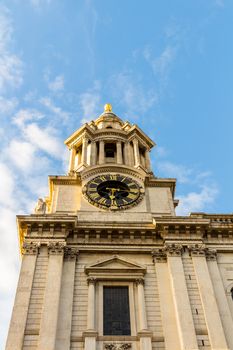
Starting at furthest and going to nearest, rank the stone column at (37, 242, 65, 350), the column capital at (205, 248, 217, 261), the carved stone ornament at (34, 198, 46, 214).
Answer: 1. the carved stone ornament at (34, 198, 46, 214)
2. the column capital at (205, 248, 217, 261)
3. the stone column at (37, 242, 65, 350)

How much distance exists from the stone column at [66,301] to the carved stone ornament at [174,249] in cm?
503

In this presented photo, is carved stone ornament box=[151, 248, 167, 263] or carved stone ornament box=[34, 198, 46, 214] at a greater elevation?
carved stone ornament box=[34, 198, 46, 214]

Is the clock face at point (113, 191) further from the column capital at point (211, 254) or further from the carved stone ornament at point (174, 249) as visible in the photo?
the column capital at point (211, 254)

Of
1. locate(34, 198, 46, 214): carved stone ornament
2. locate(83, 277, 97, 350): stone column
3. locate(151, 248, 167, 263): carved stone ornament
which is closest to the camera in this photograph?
locate(83, 277, 97, 350): stone column

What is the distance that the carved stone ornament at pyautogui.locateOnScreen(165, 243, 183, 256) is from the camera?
2742 centimetres

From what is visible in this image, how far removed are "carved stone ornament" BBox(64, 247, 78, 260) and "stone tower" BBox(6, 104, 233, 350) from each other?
54 mm

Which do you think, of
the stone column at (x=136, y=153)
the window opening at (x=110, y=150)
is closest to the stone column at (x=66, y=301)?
the stone column at (x=136, y=153)

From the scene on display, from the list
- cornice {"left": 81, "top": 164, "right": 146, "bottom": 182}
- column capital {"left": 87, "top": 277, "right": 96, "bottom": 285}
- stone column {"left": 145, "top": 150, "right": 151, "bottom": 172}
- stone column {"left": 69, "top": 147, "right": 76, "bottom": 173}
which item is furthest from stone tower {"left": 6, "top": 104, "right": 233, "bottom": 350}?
stone column {"left": 145, "top": 150, "right": 151, "bottom": 172}

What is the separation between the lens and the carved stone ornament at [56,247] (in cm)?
2709

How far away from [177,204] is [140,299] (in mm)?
11824

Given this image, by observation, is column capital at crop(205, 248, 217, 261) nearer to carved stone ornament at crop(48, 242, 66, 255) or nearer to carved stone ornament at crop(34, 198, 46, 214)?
carved stone ornament at crop(48, 242, 66, 255)

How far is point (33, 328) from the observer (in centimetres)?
2322

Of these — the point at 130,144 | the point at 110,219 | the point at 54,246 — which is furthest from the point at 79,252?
the point at 130,144

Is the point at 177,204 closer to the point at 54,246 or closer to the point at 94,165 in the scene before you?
the point at 94,165
